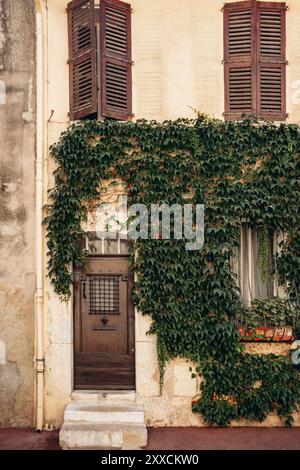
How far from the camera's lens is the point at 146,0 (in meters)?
6.30

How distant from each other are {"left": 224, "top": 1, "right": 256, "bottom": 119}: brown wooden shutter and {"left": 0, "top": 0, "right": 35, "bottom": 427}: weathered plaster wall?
319cm

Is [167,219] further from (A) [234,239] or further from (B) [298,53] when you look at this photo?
(B) [298,53]

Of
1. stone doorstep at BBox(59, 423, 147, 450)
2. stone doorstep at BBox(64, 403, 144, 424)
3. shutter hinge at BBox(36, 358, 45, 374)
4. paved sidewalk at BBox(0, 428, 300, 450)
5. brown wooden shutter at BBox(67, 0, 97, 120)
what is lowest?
paved sidewalk at BBox(0, 428, 300, 450)

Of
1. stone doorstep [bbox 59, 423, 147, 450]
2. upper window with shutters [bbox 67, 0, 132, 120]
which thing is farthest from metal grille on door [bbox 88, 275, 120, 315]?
upper window with shutters [bbox 67, 0, 132, 120]

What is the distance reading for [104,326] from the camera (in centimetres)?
618

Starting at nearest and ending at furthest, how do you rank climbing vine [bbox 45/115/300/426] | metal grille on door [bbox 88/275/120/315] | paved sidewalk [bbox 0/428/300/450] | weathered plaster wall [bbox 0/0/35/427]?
paved sidewalk [bbox 0/428/300/450]
climbing vine [bbox 45/115/300/426]
weathered plaster wall [bbox 0/0/35/427]
metal grille on door [bbox 88/275/120/315]

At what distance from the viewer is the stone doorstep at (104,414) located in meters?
5.44

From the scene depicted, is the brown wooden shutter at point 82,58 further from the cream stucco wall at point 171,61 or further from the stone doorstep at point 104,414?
the stone doorstep at point 104,414

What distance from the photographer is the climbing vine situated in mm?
5922

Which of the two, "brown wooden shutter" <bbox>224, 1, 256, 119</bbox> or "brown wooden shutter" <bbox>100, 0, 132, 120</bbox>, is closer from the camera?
"brown wooden shutter" <bbox>100, 0, 132, 120</bbox>

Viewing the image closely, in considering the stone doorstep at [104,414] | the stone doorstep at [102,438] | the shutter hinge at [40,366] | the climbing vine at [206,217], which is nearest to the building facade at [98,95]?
the shutter hinge at [40,366]

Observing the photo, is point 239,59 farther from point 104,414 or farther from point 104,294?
point 104,414

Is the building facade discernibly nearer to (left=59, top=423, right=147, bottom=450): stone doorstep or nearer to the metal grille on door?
the metal grille on door

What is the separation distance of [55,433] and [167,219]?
367cm
